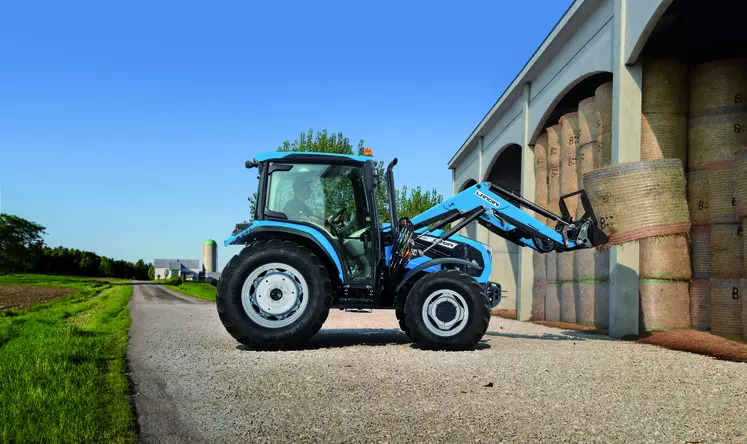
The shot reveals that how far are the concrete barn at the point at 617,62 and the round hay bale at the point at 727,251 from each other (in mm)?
1139

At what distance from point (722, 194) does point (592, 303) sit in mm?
3139

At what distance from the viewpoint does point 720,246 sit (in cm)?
933

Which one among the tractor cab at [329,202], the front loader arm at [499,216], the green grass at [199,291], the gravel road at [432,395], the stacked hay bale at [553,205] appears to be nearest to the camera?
the gravel road at [432,395]

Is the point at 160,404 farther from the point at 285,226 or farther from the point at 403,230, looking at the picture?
the point at 403,230

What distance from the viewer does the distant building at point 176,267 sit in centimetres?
12248

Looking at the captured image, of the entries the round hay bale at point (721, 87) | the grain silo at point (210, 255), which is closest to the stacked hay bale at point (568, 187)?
the round hay bale at point (721, 87)

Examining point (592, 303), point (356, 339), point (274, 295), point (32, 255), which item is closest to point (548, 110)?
point (592, 303)

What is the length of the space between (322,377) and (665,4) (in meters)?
7.37

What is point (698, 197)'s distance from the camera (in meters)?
9.81

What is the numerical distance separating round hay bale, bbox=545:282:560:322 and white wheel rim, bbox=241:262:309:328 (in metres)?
7.58

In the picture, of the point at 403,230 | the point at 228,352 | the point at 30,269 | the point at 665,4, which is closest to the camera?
the point at 228,352

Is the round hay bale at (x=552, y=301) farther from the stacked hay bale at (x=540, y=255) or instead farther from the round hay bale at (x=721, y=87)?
the round hay bale at (x=721, y=87)

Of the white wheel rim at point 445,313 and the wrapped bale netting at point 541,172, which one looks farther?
the wrapped bale netting at point 541,172

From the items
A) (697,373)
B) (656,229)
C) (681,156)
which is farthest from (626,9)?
(697,373)
